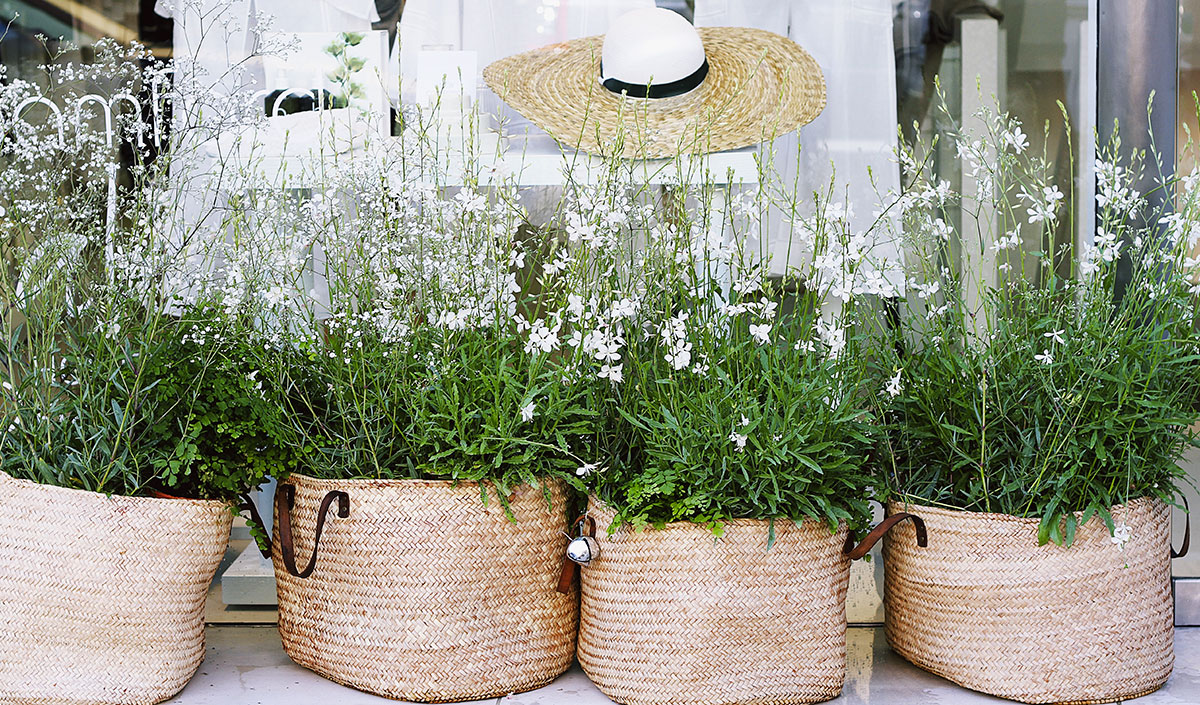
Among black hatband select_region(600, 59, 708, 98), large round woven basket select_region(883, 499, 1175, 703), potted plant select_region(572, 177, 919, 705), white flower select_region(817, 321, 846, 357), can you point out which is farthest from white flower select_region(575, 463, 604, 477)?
black hatband select_region(600, 59, 708, 98)

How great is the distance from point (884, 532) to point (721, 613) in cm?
31

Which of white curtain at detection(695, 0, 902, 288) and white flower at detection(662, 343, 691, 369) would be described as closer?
white flower at detection(662, 343, 691, 369)

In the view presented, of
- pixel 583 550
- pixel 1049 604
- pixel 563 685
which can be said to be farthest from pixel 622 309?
pixel 1049 604

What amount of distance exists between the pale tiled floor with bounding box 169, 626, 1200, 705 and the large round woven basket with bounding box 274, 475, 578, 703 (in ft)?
0.13

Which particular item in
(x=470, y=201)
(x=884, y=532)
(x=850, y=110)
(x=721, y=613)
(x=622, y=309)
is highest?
(x=850, y=110)

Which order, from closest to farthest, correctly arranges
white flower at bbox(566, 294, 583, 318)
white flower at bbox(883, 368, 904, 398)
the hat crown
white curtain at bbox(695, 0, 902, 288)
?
white flower at bbox(566, 294, 583, 318) < white flower at bbox(883, 368, 904, 398) < the hat crown < white curtain at bbox(695, 0, 902, 288)

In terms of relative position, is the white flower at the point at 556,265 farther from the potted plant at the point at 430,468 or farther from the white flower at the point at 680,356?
the white flower at the point at 680,356

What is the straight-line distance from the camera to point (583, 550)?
5.73 feet

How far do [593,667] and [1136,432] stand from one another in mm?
921

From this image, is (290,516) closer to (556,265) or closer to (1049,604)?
Answer: (556,265)

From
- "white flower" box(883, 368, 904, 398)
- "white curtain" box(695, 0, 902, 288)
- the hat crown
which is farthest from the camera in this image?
"white curtain" box(695, 0, 902, 288)

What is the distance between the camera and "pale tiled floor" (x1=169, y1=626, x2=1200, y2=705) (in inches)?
70.9

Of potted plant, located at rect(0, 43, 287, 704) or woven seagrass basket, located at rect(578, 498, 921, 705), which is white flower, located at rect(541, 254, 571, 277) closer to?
woven seagrass basket, located at rect(578, 498, 921, 705)

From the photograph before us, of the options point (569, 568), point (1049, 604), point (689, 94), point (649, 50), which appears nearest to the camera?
point (1049, 604)
